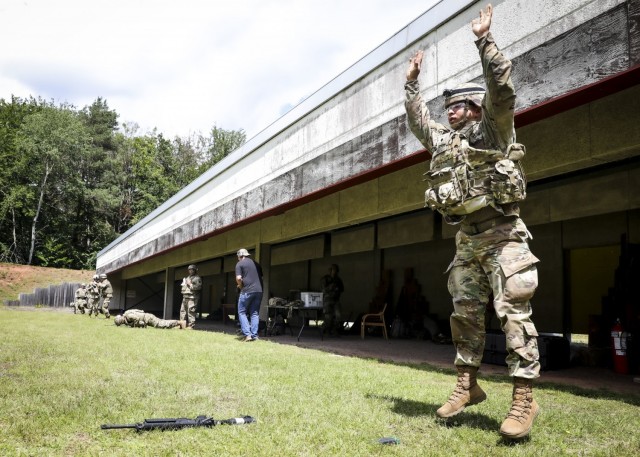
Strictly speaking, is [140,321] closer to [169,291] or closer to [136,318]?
[136,318]

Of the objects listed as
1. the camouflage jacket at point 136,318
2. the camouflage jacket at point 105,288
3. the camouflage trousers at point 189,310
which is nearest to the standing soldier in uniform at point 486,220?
the camouflage jacket at point 136,318

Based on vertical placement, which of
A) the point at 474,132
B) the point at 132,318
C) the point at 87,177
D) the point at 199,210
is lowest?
the point at 132,318

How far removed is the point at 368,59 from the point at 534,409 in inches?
267

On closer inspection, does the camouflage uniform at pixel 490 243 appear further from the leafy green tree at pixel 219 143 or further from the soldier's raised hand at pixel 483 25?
the leafy green tree at pixel 219 143

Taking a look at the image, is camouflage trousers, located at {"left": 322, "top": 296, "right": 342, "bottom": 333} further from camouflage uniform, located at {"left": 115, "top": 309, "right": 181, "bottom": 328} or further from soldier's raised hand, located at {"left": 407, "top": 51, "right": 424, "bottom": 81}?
soldier's raised hand, located at {"left": 407, "top": 51, "right": 424, "bottom": 81}

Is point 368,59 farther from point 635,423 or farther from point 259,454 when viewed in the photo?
point 259,454

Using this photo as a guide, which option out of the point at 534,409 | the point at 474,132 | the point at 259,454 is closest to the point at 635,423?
the point at 534,409

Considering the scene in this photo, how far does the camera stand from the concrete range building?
5.30 m

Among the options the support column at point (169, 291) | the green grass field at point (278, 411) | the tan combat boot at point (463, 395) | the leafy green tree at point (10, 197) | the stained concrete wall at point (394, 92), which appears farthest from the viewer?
the leafy green tree at point (10, 197)

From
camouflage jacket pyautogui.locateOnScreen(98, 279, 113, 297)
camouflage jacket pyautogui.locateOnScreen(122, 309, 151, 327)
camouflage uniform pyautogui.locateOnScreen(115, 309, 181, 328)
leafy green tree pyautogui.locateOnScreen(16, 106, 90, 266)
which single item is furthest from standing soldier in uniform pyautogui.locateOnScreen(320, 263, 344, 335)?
leafy green tree pyautogui.locateOnScreen(16, 106, 90, 266)

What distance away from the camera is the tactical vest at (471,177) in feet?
11.7

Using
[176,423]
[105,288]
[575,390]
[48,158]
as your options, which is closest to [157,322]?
[105,288]

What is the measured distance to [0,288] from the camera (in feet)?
131

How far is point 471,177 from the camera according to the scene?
12.3 feet
